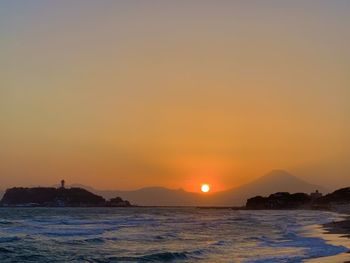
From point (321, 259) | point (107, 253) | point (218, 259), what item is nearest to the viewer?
point (321, 259)

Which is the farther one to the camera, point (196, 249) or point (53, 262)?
point (196, 249)

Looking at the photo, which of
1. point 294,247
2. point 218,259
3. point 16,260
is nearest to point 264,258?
point 218,259

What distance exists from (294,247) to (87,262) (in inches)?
518

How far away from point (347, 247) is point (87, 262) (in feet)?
48.9

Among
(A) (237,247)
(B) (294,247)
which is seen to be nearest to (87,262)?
(A) (237,247)

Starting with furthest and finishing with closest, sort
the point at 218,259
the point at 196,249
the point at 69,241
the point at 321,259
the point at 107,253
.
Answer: the point at 69,241, the point at 196,249, the point at 107,253, the point at 218,259, the point at 321,259

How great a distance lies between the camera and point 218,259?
27156 millimetres

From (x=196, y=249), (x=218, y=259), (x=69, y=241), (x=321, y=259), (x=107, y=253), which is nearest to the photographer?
(x=321, y=259)

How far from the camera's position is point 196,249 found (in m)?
32.6

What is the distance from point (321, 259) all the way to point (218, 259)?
197 inches

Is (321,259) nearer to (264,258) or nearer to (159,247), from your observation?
(264,258)

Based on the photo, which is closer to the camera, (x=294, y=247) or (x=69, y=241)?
(x=294, y=247)

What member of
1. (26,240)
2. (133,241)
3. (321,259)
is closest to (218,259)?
(321,259)

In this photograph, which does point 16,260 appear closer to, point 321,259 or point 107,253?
point 107,253
